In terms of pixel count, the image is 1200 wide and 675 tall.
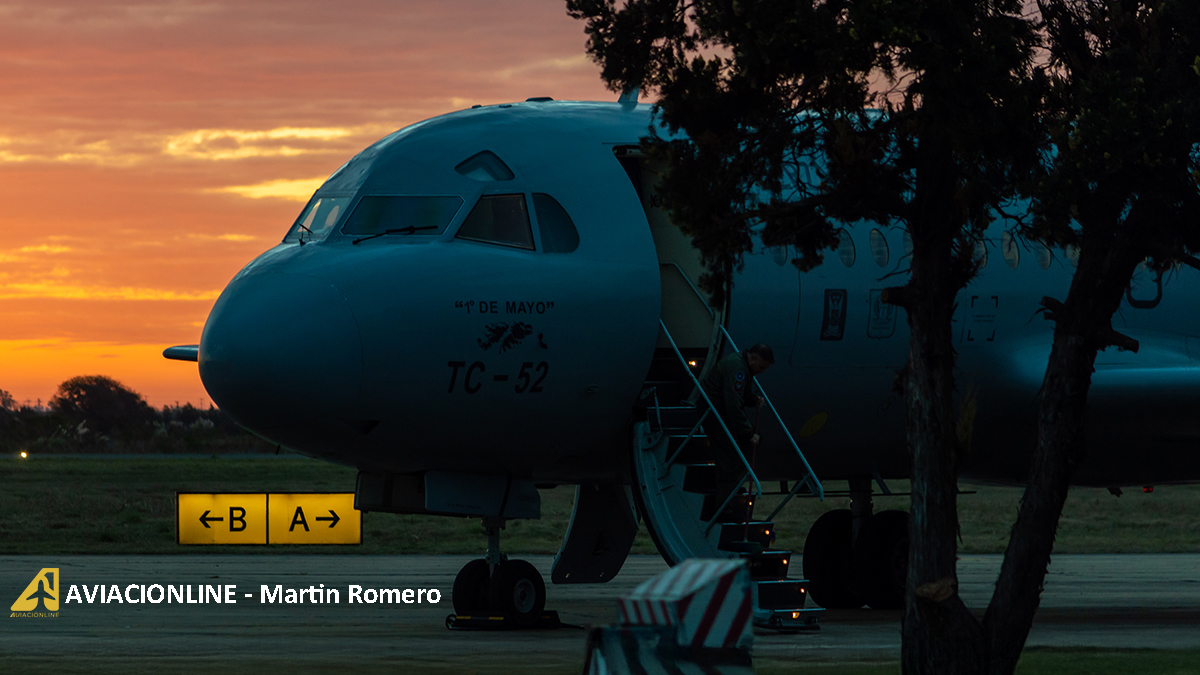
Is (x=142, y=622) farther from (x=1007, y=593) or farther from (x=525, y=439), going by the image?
(x=1007, y=593)

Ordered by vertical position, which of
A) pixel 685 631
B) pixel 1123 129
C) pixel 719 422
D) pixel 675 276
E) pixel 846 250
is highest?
pixel 1123 129

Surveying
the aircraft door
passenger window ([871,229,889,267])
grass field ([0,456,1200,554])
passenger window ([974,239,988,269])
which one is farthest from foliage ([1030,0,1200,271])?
grass field ([0,456,1200,554])

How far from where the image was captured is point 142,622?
18.0 m

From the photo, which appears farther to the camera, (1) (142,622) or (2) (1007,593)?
(1) (142,622)

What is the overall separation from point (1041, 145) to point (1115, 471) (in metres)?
9.11

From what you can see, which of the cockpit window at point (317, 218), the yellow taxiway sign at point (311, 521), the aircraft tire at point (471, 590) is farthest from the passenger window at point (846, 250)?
the yellow taxiway sign at point (311, 521)

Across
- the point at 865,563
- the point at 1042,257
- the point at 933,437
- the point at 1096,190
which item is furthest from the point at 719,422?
the point at 865,563

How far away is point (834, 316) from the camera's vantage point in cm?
1772

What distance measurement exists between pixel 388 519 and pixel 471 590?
25896 mm

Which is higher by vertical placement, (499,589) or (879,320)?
(879,320)

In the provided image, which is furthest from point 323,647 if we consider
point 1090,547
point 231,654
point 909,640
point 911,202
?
point 1090,547

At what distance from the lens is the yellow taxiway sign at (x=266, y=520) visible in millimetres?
30766

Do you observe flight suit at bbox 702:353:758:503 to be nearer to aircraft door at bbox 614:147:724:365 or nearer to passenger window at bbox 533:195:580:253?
aircraft door at bbox 614:147:724:365

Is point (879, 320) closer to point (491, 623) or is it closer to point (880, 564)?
point (880, 564)
